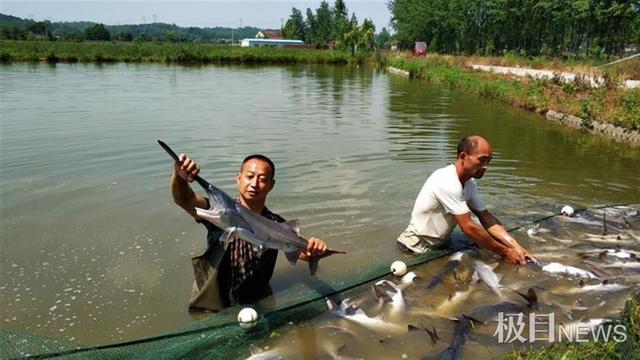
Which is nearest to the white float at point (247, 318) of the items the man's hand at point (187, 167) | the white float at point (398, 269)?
the man's hand at point (187, 167)

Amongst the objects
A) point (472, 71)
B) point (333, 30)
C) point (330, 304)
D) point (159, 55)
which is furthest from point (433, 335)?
point (333, 30)

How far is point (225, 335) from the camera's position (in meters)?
4.09

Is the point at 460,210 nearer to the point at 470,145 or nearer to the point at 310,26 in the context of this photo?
the point at 470,145

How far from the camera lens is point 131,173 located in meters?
10.3

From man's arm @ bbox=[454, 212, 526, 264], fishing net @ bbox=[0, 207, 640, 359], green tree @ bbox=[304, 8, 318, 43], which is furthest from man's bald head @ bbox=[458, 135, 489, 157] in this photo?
green tree @ bbox=[304, 8, 318, 43]

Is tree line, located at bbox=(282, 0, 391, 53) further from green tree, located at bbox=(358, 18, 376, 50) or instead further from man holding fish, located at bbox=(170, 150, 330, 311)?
man holding fish, located at bbox=(170, 150, 330, 311)

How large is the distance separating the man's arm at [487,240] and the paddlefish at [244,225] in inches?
80.1

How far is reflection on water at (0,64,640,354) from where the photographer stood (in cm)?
577

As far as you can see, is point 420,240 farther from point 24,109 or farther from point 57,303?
point 24,109

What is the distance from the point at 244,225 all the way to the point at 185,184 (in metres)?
0.64

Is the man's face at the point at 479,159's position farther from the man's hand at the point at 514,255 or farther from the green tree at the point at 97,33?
the green tree at the point at 97,33

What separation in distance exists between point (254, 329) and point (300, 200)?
4774 millimetres

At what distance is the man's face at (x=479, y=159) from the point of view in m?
5.28

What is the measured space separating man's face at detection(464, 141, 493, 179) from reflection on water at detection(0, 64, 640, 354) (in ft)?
6.60
